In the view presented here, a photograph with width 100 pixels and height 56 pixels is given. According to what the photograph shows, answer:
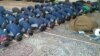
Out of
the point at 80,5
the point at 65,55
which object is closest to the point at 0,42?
the point at 65,55

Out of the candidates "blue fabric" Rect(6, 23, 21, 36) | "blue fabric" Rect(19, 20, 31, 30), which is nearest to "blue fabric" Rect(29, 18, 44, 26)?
"blue fabric" Rect(19, 20, 31, 30)

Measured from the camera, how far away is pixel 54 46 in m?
1.71

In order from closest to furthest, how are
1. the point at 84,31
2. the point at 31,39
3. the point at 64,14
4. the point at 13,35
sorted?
the point at 13,35
the point at 31,39
the point at 84,31
the point at 64,14

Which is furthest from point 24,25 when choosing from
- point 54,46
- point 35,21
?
point 54,46

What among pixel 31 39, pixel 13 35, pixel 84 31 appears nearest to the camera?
pixel 13 35

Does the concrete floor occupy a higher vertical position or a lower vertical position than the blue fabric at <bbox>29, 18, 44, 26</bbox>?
lower

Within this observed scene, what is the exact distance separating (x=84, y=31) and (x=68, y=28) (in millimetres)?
227

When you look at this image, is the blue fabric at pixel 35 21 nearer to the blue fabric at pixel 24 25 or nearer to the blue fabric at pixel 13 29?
the blue fabric at pixel 24 25

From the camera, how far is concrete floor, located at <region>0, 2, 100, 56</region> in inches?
61.8

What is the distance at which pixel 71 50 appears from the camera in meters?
1.64

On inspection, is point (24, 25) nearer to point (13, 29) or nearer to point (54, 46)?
point (13, 29)

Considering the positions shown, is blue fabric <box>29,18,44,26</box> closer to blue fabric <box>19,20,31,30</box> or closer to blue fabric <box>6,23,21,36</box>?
blue fabric <box>19,20,31,30</box>

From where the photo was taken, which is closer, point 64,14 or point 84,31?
point 84,31

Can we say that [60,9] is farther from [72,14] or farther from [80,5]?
[80,5]
